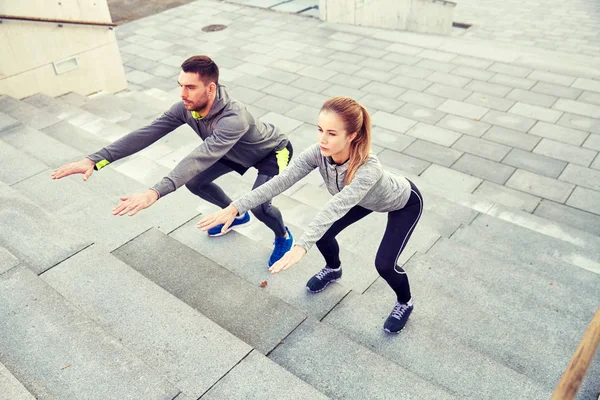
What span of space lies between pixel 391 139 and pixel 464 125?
1.29m

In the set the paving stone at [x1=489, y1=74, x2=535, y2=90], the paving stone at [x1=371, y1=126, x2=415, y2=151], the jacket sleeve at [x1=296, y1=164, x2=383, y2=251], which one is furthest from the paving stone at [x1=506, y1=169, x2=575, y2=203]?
the jacket sleeve at [x1=296, y1=164, x2=383, y2=251]

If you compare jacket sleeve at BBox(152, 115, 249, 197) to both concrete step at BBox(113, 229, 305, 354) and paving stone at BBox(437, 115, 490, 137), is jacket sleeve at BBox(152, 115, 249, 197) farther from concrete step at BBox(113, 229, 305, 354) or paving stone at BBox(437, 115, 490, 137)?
paving stone at BBox(437, 115, 490, 137)

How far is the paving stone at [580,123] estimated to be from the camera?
27.2 ft

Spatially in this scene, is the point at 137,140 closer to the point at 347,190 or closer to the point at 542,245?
the point at 347,190

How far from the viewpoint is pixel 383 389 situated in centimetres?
324

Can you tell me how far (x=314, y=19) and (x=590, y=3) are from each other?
322 inches

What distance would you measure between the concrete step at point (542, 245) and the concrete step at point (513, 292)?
1.24 feet

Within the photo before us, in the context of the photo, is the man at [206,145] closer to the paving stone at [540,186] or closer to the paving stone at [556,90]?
the paving stone at [540,186]

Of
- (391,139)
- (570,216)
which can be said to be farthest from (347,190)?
(391,139)

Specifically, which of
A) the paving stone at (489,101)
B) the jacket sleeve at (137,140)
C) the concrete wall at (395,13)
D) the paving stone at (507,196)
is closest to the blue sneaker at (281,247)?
the jacket sleeve at (137,140)

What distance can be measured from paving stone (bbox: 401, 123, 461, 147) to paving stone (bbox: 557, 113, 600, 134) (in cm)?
178

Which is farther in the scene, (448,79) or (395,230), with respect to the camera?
(448,79)

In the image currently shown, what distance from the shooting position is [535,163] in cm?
746

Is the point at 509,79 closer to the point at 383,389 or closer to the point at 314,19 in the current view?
the point at 314,19
